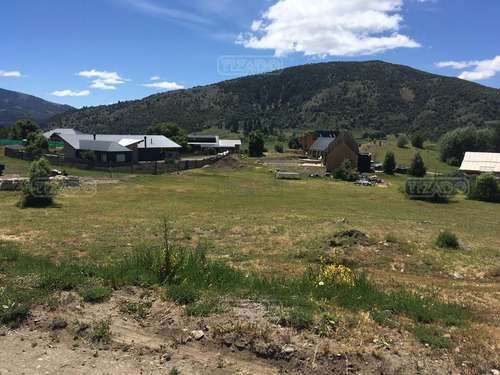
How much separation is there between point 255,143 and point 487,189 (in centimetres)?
5473

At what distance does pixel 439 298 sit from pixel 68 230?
49.4ft

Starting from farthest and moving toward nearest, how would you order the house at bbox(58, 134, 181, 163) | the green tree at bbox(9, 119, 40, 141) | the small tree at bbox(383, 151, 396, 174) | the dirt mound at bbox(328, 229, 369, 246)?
the green tree at bbox(9, 119, 40, 141), the small tree at bbox(383, 151, 396, 174), the house at bbox(58, 134, 181, 163), the dirt mound at bbox(328, 229, 369, 246)

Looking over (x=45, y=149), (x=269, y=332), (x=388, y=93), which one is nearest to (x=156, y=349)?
(x=269, y=332)

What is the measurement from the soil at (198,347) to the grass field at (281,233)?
2.60m

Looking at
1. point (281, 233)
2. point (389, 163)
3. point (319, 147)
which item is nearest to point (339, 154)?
point (389, 163)

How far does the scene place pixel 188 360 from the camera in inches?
206

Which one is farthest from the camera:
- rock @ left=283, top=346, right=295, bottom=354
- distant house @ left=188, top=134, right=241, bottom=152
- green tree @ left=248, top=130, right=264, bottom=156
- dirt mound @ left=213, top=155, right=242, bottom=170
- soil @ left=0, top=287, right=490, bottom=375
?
distant house @ left=188, top=134, right=241, bottom=152

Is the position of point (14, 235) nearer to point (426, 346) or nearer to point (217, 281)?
point (217, 281)

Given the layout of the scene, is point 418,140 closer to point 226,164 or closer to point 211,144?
point 211,144

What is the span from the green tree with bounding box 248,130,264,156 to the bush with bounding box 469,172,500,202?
174 ft

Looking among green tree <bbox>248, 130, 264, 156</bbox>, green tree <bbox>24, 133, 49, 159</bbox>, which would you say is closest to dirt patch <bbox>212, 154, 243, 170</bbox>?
green tree <bbox>248, 130, 264, 156</bbox>

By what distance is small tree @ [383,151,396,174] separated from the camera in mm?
61500

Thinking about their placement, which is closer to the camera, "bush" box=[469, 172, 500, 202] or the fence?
"bush" box=[469, 172, 500, 202]

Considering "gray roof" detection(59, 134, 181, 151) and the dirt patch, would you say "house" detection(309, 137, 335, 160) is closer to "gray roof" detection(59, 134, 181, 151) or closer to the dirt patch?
the dirt patch
